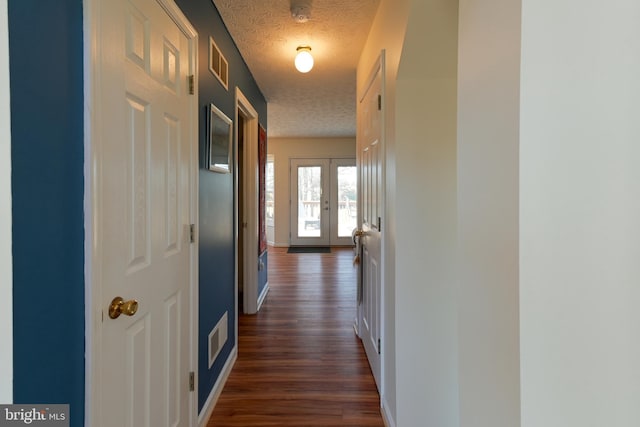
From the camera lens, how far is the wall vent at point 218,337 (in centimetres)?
203

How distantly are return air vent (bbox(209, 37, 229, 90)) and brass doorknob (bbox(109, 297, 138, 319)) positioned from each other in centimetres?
148

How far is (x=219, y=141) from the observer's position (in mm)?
2133

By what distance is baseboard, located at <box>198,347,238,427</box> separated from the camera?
6.04 ft

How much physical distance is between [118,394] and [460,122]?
1.32m

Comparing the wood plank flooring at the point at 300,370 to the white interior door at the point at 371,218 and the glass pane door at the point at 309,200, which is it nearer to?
the white interior door at the point at 371,218

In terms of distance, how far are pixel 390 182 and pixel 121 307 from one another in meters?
1.33

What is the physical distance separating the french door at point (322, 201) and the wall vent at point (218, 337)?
542cm

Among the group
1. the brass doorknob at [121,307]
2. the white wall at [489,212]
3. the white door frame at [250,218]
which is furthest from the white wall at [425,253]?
the white door frame at [250,218]

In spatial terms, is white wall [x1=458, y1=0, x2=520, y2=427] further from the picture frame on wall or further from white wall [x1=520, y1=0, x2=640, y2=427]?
the picture frame on wall

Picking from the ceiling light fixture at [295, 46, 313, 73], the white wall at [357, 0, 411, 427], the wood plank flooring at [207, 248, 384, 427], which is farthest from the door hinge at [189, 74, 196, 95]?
the wood plank flooring at [207, 248, 384, 427]

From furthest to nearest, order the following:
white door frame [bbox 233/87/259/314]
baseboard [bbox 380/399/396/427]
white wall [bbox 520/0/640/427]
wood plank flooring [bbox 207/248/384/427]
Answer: white door frame [bbox 233/87/259/314] < wood plank flooring [bbox 207/248/384/427] < baseboard [bbox 380/399/396/427] < white wall [bbox 520/0/640/427]

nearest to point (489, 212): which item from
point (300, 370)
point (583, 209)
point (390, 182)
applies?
point (583, 209)

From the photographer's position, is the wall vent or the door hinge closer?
the door hinge

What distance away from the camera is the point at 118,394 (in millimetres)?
1062
